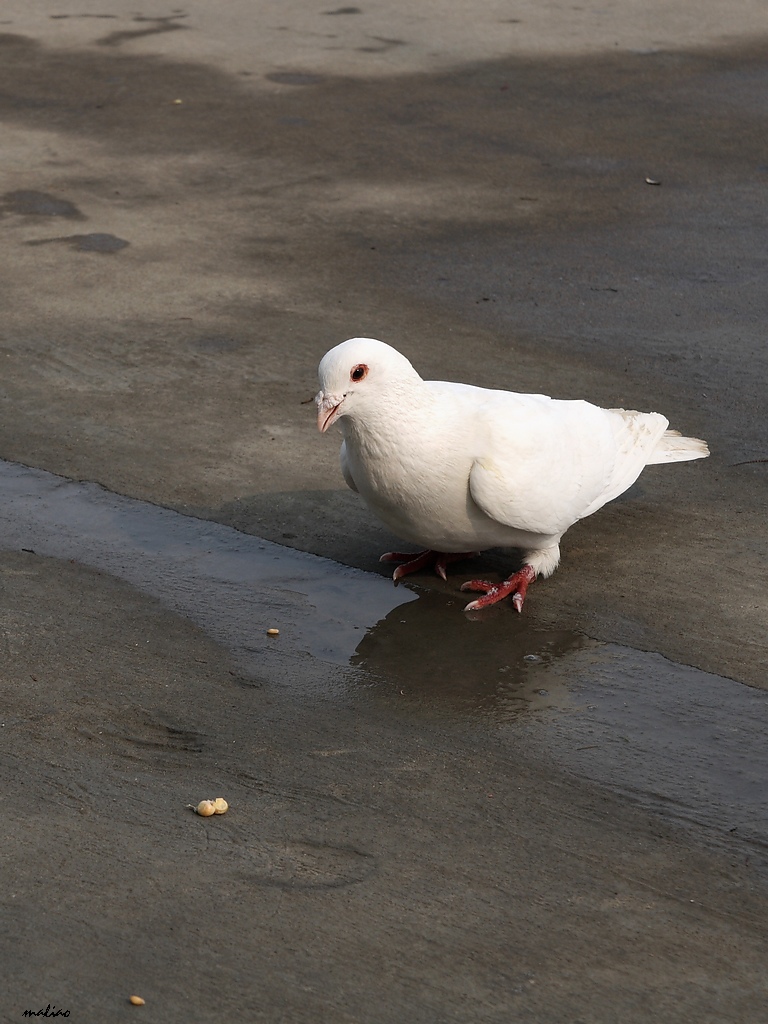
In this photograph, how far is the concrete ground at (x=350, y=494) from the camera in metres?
3.20

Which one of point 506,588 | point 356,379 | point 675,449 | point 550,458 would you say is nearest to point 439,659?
point 506,588

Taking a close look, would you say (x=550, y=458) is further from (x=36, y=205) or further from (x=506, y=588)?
(x=36, y=205)

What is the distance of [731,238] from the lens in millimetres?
8547

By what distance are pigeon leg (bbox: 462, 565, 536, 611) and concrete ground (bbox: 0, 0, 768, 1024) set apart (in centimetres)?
9

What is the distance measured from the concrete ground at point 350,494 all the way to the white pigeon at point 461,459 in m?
0.28

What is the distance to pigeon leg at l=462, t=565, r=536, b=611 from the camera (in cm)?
491

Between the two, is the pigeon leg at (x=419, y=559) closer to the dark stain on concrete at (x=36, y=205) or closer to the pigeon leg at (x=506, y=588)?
the pigeon leg at (x=506, y=588)

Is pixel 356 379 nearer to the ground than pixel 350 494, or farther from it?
farther from it

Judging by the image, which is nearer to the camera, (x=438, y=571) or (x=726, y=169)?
(x=438, y=571)

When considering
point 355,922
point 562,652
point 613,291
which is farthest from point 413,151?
point 355,922

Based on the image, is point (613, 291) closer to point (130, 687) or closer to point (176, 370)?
point (176, 370)

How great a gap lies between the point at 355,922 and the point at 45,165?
764cm

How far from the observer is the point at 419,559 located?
5207 millimetres

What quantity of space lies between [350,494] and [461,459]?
114 centimetres
